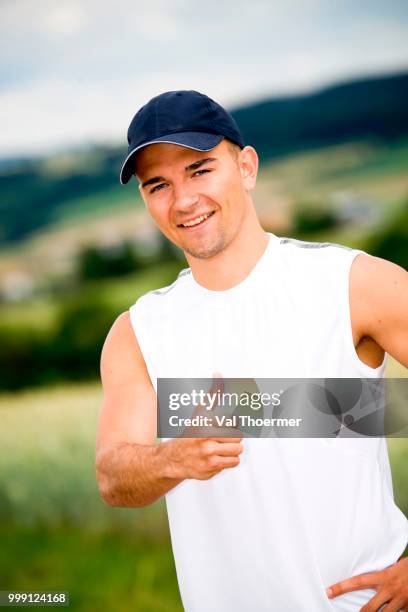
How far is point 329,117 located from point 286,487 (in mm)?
2065

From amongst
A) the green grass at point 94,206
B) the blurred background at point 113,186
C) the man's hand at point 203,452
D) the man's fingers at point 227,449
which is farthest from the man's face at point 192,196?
the green grass at point 94,206

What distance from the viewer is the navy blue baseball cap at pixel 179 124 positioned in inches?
63.2

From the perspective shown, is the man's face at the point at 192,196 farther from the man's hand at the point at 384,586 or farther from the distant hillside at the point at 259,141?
the distant hillside at the point at 259,141

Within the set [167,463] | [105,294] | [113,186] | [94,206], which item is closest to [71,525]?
[105,294]

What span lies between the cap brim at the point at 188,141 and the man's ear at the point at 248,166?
111 millimetres

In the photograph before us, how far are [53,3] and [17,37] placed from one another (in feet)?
0.72

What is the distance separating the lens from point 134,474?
1.50 metres

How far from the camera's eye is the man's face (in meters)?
1.63

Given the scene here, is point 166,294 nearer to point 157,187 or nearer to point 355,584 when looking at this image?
point 157,187

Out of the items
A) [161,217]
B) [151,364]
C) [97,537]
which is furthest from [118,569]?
[161,217]

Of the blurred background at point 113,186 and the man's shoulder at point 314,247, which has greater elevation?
the blurred background at point 113,186

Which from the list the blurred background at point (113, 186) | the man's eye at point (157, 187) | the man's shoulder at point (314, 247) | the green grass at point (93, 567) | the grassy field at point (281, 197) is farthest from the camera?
the grassy field at point (281, 197)

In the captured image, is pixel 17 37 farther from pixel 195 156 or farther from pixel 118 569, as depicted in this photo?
pixel 118 569

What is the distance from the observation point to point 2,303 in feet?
10.4
